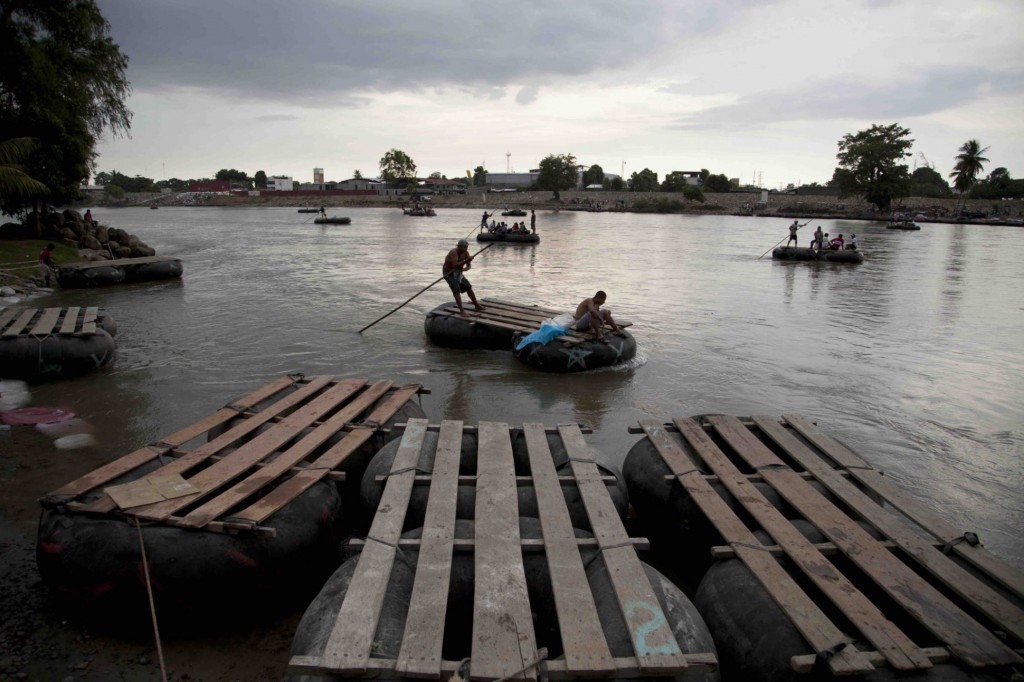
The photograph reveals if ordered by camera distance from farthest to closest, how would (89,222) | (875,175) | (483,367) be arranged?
(875,175) → (89,222) → (483,367)

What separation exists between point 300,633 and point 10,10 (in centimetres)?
2838

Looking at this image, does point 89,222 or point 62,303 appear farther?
point 89,222

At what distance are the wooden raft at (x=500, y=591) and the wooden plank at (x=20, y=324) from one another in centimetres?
812

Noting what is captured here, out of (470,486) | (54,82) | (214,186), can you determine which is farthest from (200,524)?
(214,186)

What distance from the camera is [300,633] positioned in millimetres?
2934

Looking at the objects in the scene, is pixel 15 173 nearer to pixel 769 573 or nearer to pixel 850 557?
pixel 769 573

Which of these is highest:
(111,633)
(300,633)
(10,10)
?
(10,10)

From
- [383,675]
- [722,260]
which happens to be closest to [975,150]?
[722,260]

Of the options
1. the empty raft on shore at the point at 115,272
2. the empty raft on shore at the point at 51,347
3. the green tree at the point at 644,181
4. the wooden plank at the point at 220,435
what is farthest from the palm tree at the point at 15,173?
the green tree at the point at 644,181

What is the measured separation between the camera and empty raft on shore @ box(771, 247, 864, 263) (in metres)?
25.2

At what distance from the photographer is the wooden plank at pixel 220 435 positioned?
4383mm

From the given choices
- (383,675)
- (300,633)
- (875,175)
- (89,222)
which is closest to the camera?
(383,675)

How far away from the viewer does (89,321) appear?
9805 millimetres

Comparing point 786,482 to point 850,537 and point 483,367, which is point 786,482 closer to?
point 850,537
